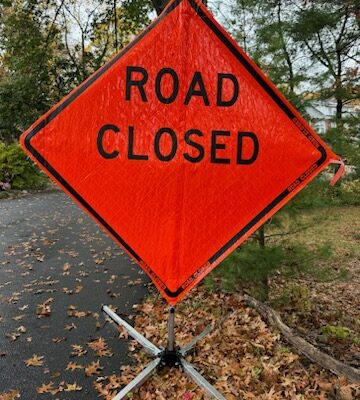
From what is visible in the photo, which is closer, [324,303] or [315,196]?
[315,196]

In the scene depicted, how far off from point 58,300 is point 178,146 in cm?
363

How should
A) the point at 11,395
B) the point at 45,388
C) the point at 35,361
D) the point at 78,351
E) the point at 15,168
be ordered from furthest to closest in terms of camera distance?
1. the point at 15,168
2. the point at 78,351
3. the point at 35,361
4. the point at 45,388
5. the point at 11,395

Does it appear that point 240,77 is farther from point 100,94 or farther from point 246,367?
point 246,367

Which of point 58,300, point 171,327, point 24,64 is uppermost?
point 24,64

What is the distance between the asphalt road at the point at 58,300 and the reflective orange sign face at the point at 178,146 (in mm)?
1694

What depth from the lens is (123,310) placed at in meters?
4.93

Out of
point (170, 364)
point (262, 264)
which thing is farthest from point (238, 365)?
point (262, 264)

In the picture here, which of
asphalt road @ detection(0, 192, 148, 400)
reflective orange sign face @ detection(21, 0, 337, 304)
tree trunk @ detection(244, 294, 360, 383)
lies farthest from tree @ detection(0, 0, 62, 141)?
reflective orange sign face @ detection(21, 0, 337, 304)

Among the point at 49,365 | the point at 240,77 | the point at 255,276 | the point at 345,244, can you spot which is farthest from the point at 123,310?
the point at 345,244

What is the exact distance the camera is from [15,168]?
54.2 ft

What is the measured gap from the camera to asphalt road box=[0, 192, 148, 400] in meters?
3.53

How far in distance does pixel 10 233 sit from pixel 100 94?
790 centimetres

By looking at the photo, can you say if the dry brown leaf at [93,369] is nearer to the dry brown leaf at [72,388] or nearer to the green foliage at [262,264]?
the dry brown leaf at [72,388]

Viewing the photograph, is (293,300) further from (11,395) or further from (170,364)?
(11,395)
